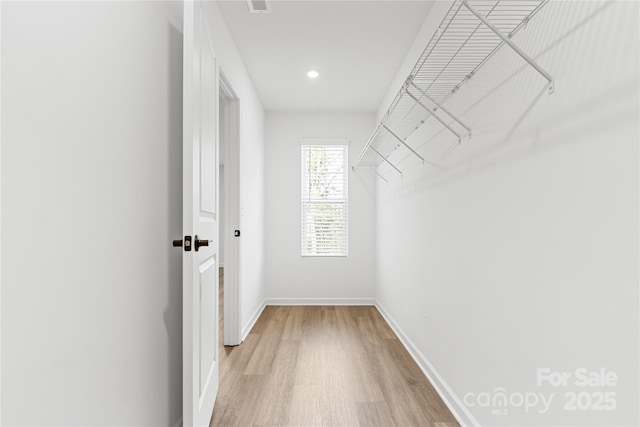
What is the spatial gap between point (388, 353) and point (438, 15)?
92.4 inches

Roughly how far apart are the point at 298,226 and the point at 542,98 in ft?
11.3

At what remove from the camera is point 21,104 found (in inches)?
31.0

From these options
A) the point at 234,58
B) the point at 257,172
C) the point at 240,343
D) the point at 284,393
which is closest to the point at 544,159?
the point at 284,393

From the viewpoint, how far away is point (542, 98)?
3.95ft

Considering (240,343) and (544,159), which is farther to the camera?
(240,343)

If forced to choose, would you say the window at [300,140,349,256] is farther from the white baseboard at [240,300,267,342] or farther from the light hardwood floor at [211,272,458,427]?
the light hardwood floor at [211,272,458,427]

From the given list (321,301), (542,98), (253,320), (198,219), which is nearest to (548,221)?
(542,98)

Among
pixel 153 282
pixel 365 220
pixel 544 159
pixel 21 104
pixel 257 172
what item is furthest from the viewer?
pixel 365 220

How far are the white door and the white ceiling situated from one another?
846 millimetres

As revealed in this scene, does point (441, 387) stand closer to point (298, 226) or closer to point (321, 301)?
point (321, 301)

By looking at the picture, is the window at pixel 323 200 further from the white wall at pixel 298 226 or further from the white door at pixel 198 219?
the white door at pixel 198 219

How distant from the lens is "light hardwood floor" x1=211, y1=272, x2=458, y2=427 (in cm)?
184

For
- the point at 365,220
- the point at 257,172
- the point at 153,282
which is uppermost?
the point at 257,172

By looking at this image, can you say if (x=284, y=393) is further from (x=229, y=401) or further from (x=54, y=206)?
(x=54, y=206)
